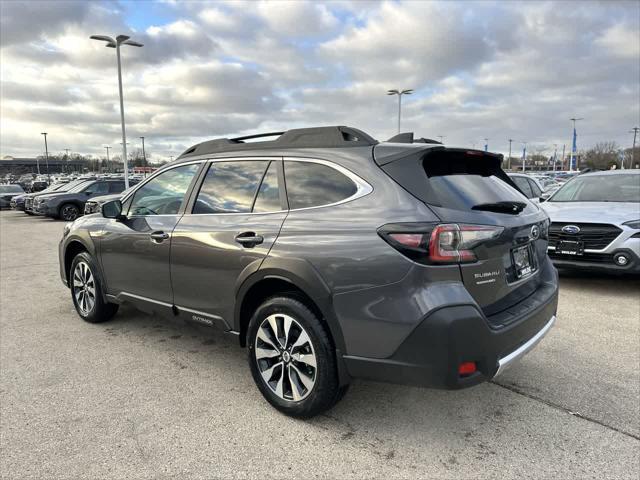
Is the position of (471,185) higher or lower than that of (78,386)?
higher

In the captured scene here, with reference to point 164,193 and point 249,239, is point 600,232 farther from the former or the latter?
point 164,193

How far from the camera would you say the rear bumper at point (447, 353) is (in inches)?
92.9

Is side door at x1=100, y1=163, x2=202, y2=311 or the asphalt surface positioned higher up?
side door at x1=100, y1=163, x2=202, y2=311

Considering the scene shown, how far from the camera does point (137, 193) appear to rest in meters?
4.35

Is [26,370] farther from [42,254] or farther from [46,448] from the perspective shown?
[42,254]

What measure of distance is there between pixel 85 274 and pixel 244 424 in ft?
9.42

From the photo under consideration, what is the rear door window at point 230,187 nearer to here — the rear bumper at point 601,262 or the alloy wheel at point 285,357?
the alloy wheel at point 285,357

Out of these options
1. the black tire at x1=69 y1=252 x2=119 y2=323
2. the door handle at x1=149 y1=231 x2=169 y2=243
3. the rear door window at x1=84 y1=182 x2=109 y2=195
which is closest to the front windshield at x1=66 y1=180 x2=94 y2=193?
the rear door window at x1=84 y1=182 x2=109 y2=195

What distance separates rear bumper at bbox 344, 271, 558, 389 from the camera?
2.36m

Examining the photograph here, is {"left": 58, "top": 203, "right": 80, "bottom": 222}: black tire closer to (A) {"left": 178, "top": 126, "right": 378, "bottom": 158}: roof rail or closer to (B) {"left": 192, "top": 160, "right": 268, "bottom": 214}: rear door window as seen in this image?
(B) {"left": 192, "top": 160, "right": 268, "bottom": 214}: rear door window

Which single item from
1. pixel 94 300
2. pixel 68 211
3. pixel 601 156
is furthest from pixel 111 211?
pixel 601 156

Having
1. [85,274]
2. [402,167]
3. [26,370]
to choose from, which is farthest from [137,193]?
[402,167]

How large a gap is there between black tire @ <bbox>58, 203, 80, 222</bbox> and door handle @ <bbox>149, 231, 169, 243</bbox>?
54.6ft

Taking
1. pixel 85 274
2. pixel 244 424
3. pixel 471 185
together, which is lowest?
pixel 244 424
